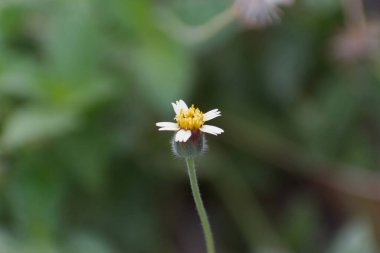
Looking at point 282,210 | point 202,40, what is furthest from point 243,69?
point 282,210

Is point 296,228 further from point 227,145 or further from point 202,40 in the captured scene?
point 202,40

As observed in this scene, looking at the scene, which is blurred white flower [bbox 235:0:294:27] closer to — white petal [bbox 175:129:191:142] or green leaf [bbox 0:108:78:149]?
green leaf [bbox 0:108:78:149]

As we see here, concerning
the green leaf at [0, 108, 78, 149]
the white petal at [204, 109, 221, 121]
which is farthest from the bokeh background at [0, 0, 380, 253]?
the white petal at [204, 109, 221, 121]

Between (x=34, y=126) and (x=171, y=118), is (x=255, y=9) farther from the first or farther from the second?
(x=34, y=126)

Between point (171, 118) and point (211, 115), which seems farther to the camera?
point (171, 118)

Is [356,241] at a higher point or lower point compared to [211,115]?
higher

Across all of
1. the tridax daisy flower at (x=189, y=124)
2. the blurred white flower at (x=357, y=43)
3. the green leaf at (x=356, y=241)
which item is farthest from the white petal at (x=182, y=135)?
the blurred white flower at (x=357, y=43)

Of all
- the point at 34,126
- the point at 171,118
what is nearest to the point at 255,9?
the point at 171,118

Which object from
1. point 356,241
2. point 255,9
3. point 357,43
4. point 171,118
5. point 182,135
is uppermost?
point 357,43
